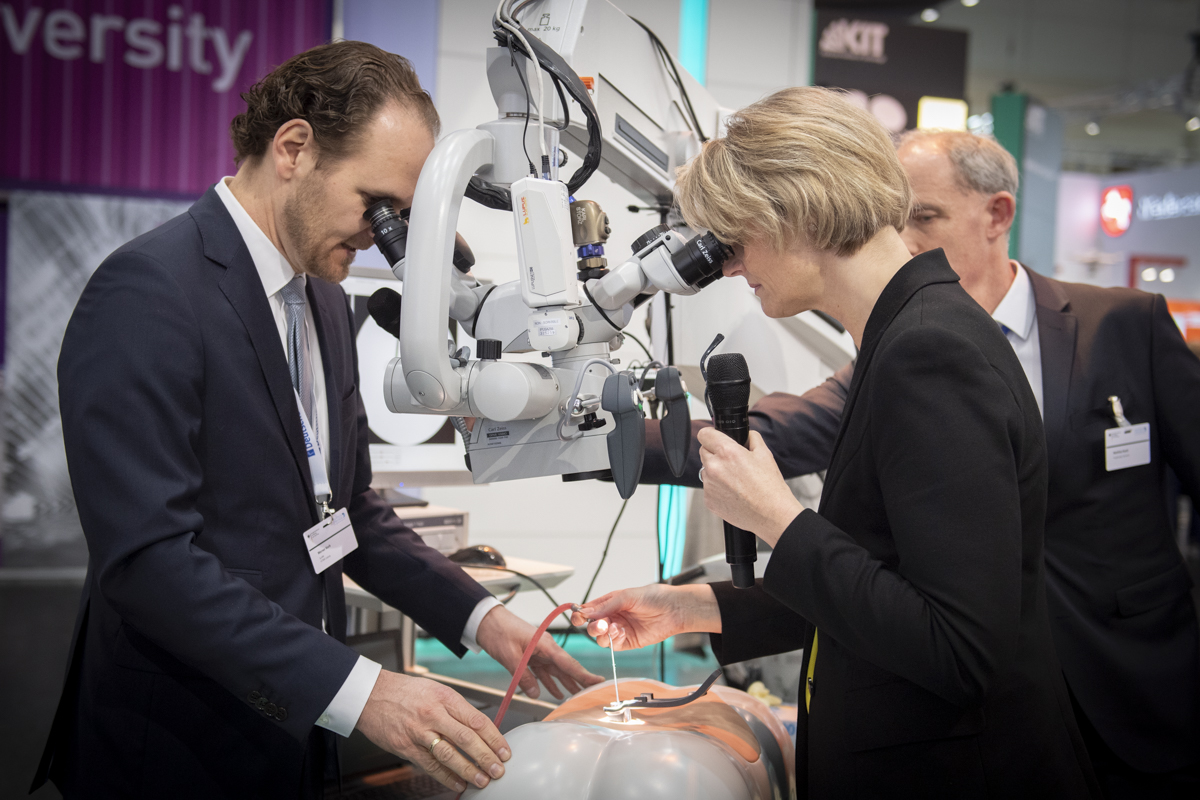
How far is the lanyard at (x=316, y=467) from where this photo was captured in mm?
1263

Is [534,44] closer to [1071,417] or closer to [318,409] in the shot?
[318,409]

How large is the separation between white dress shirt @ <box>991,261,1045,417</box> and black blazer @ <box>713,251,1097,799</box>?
0.90m

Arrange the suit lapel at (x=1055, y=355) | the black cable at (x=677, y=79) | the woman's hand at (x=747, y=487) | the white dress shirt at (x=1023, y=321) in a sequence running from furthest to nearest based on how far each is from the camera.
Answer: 1. the white dress shirt at (x=1023, y=321)
2. the suit lapel at (x=1055, y=355)
3. the black cable at (x=677, y=79)
4. the woman's hand at (x=747, y=487)

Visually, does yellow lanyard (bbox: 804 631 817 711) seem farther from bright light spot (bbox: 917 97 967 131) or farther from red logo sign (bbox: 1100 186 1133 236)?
red logo sign (bbox: 1100 186 1133 236)

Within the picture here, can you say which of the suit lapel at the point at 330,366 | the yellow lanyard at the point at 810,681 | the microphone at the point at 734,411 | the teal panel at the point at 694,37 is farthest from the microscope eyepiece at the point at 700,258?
the teal panel at the point at 694,37

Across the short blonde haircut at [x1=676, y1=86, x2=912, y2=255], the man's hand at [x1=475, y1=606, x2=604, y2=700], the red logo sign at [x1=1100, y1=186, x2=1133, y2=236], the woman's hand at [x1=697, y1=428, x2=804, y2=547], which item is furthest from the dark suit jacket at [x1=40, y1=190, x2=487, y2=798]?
the red logo sign at [x1=1100, y1=186, x2=1133, y2=236]

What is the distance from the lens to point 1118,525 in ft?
5.72

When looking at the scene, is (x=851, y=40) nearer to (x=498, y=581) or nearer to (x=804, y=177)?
(x=498, y=581)

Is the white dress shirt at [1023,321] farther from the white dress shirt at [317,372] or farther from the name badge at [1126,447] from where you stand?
the white dress shirt at [317,372]

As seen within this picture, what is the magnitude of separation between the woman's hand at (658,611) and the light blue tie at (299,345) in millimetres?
527

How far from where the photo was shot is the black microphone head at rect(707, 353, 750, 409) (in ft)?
3.55

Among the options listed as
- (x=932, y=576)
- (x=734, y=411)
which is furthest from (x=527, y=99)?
(x=932, y=576)

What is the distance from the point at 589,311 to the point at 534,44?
0.36 metres

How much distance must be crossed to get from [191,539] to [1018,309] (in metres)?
1.70
